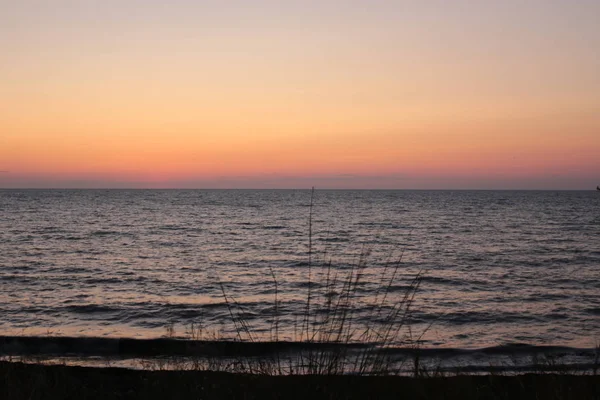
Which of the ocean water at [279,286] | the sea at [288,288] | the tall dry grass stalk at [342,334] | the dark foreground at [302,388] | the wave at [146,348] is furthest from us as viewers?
the ocean water at [279,286]

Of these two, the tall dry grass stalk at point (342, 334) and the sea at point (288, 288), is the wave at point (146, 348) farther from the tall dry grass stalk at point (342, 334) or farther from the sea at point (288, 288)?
the tall dry grass stalk at point (342, 334)

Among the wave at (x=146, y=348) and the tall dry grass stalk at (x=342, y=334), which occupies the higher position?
the tall dry grass stalk at (x=342, y=334)

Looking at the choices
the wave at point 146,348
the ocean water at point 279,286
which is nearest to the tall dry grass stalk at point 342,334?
the ocean water at point 279,286

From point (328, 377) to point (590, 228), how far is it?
184 feet

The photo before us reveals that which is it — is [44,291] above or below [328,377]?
below

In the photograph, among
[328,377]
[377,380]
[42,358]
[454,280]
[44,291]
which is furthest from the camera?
[454,280]

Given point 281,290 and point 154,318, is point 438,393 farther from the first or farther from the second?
point 281,290

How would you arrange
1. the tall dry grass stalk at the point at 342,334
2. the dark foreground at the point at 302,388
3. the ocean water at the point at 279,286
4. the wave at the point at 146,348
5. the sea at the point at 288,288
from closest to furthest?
1. the dark foreground at the point at 302,388
2. the tall dry grass stalk at the point at 342,334
3. the wave at the point at 146,348
4. the sea at the point at 288,288
5. the ocean water at the point at 279,286

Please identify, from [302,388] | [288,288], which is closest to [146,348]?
[302,388]

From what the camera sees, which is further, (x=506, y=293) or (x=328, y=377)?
(x=506, y=293)

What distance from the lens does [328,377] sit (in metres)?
5.25

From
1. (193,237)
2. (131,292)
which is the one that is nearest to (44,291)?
(131,292)

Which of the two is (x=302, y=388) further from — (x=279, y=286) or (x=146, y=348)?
(x=279, y=286)

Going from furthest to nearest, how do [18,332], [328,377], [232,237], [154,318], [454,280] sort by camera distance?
[232,237]
[454,280]
[154,318]
[18,332]
[328,377]
